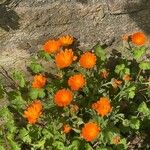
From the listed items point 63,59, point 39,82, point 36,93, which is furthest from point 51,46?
point 36,93

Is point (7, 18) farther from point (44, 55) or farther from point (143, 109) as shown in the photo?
point (143, 109)

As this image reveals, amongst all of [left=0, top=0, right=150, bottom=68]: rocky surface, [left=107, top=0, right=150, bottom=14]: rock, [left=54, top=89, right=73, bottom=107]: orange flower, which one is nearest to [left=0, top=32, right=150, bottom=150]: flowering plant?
[left=54, top=89, right=73, bottom=107]: orange flower

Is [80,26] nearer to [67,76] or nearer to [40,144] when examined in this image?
[67,76]

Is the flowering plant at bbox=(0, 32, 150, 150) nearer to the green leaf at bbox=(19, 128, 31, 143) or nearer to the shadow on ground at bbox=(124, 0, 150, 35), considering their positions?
the green leaf at bbox=(19, 128, 31, 143)

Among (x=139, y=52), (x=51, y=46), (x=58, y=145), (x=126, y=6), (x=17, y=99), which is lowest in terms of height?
(x=58, y=145)

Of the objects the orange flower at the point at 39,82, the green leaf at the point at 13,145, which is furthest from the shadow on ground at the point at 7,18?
the green leaf at the point at 13,145

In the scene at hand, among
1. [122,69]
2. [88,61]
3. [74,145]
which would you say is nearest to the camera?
[88,61]
